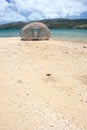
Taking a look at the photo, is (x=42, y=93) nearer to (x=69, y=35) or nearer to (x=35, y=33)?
(x=35, y=33)

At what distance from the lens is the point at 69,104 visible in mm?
6609

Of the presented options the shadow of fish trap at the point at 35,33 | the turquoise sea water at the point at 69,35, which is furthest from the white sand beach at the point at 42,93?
the turquoise sea water at the point at 69,35

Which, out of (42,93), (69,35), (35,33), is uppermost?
(42,93)

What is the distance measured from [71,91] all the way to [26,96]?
1178mm

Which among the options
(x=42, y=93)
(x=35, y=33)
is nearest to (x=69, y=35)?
(x=35, y=33)

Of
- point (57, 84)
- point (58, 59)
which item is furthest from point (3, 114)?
point (58, 59)

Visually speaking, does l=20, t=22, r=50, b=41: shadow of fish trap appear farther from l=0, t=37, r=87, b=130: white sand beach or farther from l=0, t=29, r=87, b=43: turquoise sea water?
l=0, t=37, r=87, b=130: white sand beach

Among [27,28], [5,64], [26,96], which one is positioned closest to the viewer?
[26,96]

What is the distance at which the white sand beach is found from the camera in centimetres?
572

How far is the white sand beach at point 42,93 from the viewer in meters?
5.72

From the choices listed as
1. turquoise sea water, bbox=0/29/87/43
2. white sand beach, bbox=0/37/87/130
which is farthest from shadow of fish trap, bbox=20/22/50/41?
white sand beach, bbox=0/37/87/130

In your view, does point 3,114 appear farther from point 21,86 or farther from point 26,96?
point 21,86

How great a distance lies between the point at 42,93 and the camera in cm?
725

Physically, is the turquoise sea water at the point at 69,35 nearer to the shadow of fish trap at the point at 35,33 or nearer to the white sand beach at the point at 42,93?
the shadow of fish trap at the point at 35,33
